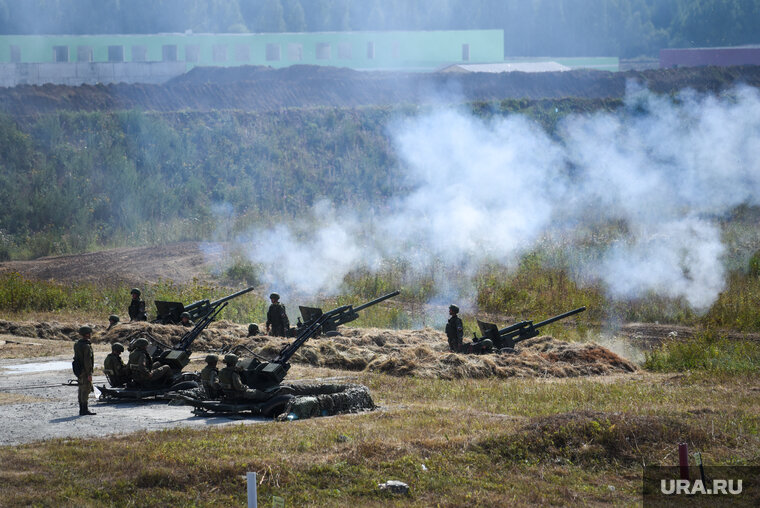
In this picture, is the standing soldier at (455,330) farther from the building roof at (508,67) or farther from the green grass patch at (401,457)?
the building roof at (508,67)

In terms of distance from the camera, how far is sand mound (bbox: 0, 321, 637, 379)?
1830 cm

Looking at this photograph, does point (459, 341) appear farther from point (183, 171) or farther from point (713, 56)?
point (713, 56)

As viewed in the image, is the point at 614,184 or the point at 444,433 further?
the point at 614,184

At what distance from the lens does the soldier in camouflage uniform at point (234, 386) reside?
1430 cm

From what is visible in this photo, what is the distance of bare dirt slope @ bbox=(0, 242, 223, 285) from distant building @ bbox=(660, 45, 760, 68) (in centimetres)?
3817

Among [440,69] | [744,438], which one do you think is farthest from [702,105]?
[744,438]

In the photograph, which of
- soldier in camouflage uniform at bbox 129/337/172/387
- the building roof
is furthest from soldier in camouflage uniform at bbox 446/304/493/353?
the building roof

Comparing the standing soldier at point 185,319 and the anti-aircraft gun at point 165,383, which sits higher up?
the standing soldier at point 185,319

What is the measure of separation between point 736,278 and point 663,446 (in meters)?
15.2

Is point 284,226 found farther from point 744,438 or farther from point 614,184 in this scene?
point 744,438

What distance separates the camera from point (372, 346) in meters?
20.4

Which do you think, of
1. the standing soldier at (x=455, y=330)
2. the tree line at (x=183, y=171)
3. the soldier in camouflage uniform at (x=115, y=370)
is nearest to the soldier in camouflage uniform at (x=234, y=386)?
the soldier in camouflage uniform at (x=115, y=370)

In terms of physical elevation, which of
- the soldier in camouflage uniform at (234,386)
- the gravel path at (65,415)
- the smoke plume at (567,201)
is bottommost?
the gravel path at (65,415)

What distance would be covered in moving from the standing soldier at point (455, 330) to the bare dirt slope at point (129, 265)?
15458 millimetres
